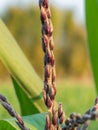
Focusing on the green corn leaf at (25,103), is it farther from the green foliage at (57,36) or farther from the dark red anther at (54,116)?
the green foliage at (57,36)

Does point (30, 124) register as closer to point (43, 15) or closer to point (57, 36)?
point (43, 15)

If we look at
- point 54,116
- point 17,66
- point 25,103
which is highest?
point 54,116

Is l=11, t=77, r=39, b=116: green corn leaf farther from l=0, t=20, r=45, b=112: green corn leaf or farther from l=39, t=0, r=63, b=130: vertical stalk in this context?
l=39, t=0, r=63, b=130: vertical stalk

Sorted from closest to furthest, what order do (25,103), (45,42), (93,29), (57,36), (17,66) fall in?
(45,42), (17,66), (25,103), (93,29), (57,36)

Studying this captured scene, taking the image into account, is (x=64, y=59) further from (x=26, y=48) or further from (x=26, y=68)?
(x=26, y=68)

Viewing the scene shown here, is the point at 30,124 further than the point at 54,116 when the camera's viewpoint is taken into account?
Yes

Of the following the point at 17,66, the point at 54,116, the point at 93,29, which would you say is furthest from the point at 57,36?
the point at 54,116

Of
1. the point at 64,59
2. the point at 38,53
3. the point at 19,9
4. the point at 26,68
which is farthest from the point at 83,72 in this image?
the point at 26,68
